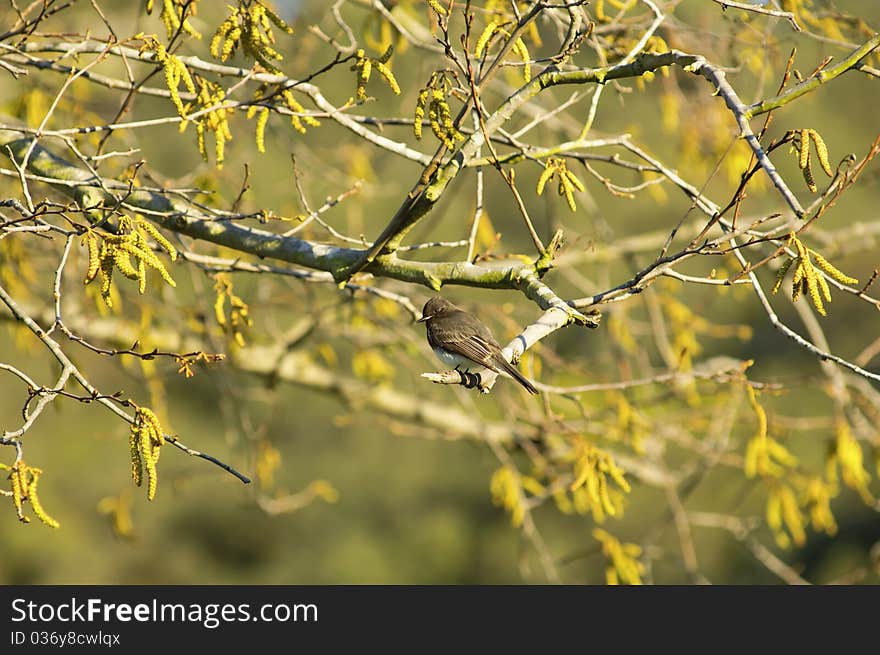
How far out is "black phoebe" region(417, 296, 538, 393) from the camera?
5.05 meters

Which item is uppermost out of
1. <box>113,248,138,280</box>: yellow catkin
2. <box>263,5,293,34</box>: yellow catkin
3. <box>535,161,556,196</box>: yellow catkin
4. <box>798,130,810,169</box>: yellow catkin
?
<box>263,5,293,34</box>: yellow catkin

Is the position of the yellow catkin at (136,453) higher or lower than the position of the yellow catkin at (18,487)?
higher

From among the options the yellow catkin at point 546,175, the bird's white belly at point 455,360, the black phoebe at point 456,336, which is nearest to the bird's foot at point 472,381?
the yellow catkin at point 546,175

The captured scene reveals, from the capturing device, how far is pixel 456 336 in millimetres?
5316

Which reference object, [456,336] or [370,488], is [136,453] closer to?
[456,336]

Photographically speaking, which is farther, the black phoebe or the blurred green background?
the blurred green background

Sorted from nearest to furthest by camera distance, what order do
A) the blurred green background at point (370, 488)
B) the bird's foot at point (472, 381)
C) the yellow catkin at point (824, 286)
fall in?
1. the yellow catkin at point (824, 286)
2. the bird's foot at point (472, 381)
3. the blurred green background at point (370, 488)

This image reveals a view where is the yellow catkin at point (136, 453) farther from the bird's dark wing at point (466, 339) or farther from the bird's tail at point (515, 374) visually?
the bird's dark wing at point (466, 339)

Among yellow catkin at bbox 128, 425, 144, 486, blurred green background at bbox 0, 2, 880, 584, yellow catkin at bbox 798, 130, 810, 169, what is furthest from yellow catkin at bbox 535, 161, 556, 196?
blurred green background at bbox 0, 2, 880, 584

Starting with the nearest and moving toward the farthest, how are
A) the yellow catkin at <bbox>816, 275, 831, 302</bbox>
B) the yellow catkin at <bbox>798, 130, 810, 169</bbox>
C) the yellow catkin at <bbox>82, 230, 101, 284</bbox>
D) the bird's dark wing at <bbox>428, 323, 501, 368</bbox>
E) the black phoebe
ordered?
the yellow catkin at <bbox>82, 230, 101, 284</bbox> → the yellow catkin at <bbox>816, 275, 831, 302</bbox> → the yellow catkin at <bbox>798, 130, 810, 169</bbox> → the bird's dark wing at <bbox>428, 323, 501, 368</bbox> → the black phoebe

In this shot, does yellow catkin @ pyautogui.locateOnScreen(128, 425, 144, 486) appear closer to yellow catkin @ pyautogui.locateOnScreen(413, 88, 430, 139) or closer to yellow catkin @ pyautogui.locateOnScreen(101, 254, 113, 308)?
yellow catkin @ pyautogui.locateOnScreen(101, 254, 113, 308)

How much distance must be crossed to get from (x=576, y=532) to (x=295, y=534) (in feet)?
18.5

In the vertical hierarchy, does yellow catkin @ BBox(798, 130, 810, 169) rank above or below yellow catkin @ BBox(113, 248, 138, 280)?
above

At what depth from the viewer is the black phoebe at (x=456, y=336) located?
5.05 meters
